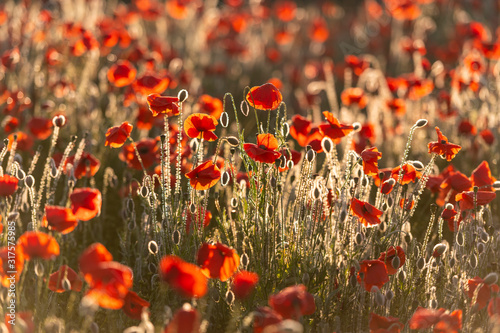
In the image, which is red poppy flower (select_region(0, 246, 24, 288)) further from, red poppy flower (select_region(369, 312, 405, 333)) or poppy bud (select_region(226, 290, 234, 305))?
red poppy flower (select_region(369, 312, 405, 333))

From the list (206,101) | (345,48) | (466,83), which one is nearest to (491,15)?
(345,48)

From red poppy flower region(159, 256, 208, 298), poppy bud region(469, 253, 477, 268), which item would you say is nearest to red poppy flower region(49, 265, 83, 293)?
red poppy flower region(159, 256, 208, 298)

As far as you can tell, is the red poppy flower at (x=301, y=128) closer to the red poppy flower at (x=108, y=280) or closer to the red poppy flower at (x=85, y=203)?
the red poppy flower at (x=85, y=203)

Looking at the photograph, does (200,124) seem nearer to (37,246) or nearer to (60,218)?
(60,218)

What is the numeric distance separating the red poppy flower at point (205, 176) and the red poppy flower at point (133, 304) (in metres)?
0.46

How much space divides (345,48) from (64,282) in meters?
6.22

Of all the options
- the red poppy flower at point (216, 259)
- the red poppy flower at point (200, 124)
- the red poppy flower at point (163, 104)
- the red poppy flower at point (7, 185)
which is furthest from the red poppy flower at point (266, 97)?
the red poppy flower at point (7, 185)

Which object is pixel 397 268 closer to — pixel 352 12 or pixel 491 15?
pixel 491 15

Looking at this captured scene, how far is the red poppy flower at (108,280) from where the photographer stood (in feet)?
4.92

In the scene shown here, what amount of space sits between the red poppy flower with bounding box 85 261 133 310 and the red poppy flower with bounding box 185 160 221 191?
673 millimetres

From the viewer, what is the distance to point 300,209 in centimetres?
231

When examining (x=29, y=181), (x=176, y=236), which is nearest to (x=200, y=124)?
(x=176, y=236)

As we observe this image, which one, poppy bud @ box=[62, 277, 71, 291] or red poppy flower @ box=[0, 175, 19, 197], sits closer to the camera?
poppy bud @ box=[62, 277, 71, 291]

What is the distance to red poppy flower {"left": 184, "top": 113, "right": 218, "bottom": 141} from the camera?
7.38 feet
